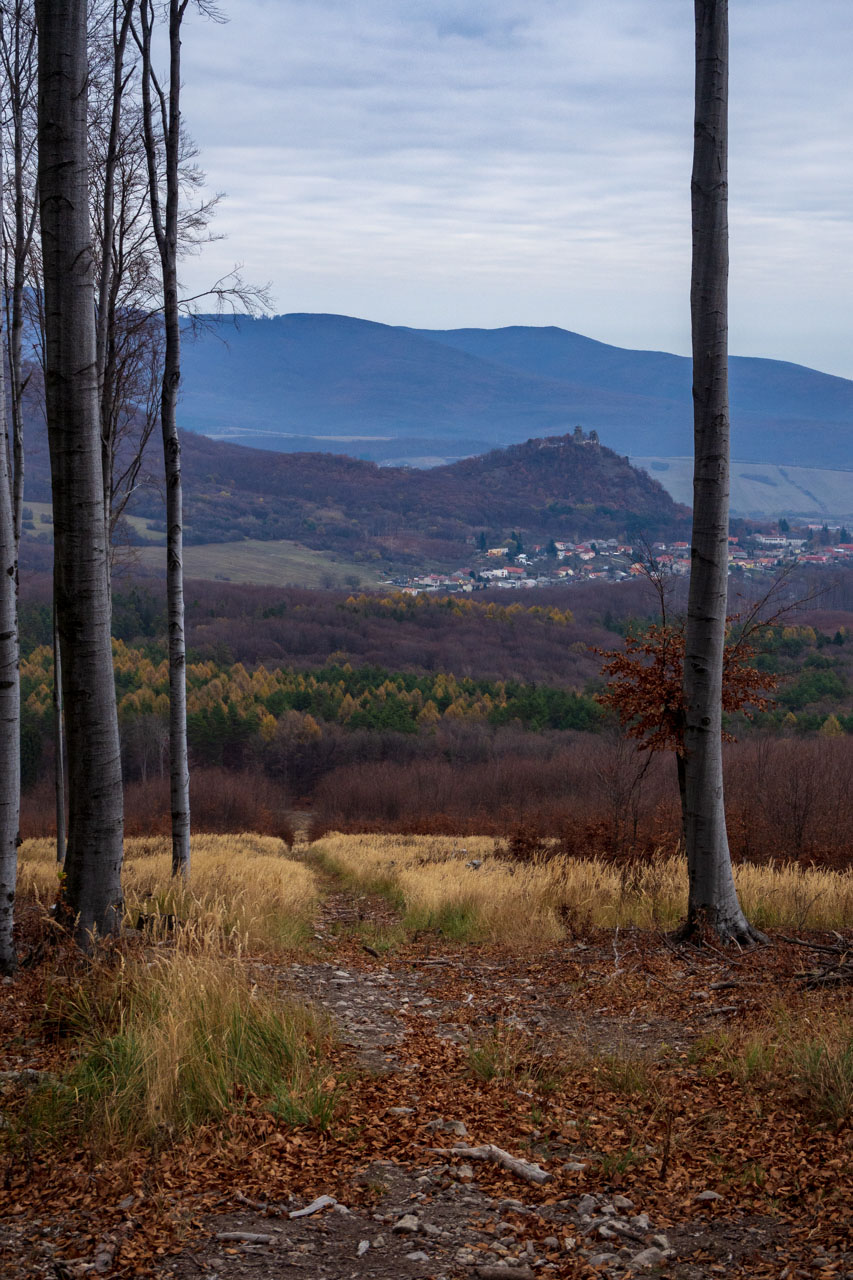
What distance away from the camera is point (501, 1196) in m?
3.35

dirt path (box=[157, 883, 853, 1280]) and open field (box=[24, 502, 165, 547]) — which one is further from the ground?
open field (box=[24, 502, 165, 547])

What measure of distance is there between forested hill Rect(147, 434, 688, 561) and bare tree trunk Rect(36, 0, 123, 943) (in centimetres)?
15419

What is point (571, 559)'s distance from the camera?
500 feet

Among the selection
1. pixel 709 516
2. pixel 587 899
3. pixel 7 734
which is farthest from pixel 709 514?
pixel 7 734

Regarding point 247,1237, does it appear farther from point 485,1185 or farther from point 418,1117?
point 418,1117

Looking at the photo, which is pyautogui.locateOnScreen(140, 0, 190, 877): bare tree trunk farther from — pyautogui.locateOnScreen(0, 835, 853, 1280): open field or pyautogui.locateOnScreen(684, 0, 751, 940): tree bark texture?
pyautogui.locateOnScreen(684, 0, 751, 940): tree bark texture

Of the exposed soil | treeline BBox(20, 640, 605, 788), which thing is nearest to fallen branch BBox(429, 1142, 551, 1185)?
the exposed soil

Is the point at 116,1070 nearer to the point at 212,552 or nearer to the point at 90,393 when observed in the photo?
the point at 90,393

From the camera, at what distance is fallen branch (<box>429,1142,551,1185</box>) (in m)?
3.46

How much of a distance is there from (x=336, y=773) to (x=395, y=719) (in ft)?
20.8

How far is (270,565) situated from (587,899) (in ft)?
462

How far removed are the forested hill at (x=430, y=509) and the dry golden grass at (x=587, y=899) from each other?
493ft

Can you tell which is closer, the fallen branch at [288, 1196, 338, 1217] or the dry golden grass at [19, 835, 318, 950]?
the fallen branch at [288, 1196, 338, 1217]

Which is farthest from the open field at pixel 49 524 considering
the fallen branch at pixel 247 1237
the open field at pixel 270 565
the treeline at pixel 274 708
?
the fallen branch at pixel 247 1237
